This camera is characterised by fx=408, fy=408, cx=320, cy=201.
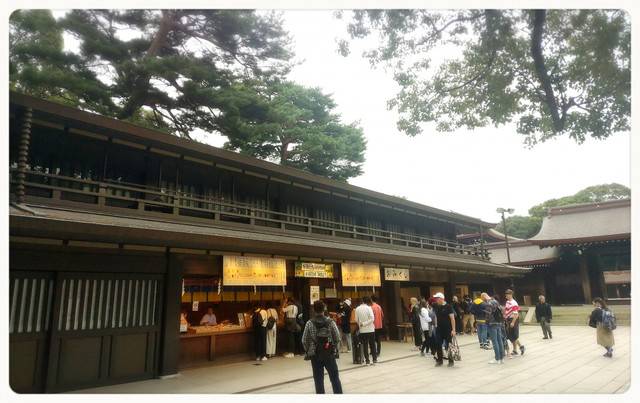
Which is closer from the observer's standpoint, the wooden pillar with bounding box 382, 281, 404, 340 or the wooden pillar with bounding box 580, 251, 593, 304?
the wooden pillar with bounding box 382, 281, 404, 340

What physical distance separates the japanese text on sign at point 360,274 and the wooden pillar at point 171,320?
5596 millimetres

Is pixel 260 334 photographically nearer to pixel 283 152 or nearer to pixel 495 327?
pixel 495 327

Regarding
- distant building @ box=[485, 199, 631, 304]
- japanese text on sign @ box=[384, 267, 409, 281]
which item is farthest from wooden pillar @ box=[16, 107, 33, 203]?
distant building @ box=[485, 199, 631, 304]

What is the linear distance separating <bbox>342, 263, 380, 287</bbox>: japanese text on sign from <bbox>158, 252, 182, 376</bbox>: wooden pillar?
5596 millimetres

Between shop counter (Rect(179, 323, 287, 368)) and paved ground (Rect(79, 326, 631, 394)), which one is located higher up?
shop counter (Rect(179, 323, 287, 368))

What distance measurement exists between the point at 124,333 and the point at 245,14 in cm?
1401

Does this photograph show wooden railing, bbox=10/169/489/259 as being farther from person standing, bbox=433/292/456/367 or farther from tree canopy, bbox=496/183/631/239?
tree canopy, bbox=496/183/631/239

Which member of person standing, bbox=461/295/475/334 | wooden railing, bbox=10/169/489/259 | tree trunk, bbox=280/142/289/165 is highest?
tree trunk, bbox=280/142/289/165

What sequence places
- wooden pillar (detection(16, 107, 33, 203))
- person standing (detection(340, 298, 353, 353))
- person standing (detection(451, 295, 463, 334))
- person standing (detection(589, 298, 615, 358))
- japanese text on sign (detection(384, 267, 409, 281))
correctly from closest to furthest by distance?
wooden pillar (detection(16, 107, 33, 203)) → person standing (detection(589, 298, 615, 358)) → person standing (detection(340, 298, 353, 353)) → japanese text on sign (detection(384, 267, 409, 281)) → person standing (detection(451, 295, 463, 334))

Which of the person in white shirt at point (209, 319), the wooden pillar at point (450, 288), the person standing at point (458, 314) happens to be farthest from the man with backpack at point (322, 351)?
the wooden pillar at point (450, 288)

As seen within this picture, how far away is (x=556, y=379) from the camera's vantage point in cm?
833

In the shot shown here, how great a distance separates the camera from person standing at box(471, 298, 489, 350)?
442 inches
